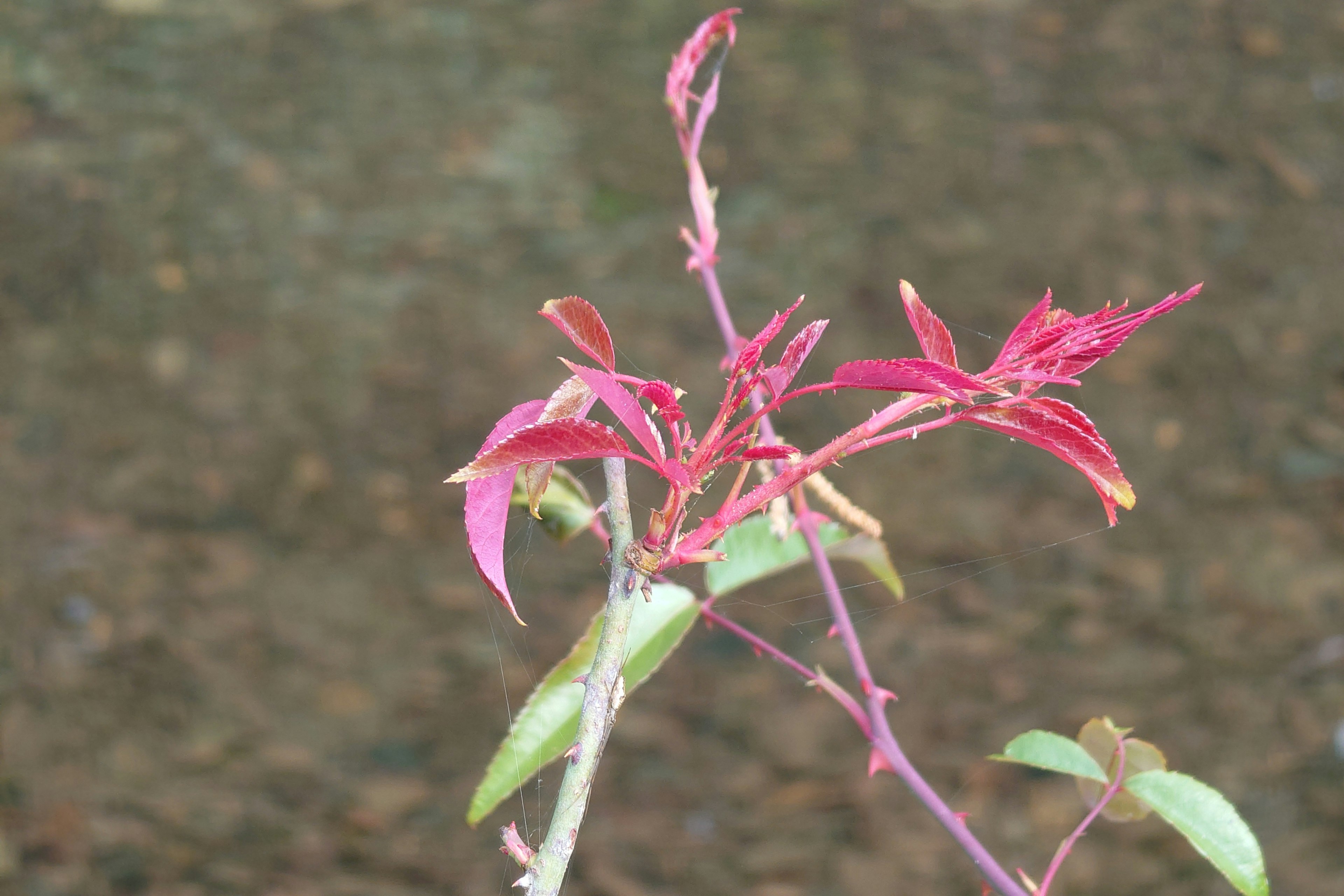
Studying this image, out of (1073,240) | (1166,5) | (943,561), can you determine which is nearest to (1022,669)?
(943,561)

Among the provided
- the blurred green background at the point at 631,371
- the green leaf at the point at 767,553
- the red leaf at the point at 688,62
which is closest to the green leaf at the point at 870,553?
the green leaf at the point at 767,553

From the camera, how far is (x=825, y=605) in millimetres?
1242

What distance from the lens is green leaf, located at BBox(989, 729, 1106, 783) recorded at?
365 millimetres

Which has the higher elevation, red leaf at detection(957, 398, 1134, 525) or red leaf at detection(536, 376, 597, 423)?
red leaf at detection(536, 376, 597, 423)

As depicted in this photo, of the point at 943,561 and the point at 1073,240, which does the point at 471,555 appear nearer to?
the point at 943,561

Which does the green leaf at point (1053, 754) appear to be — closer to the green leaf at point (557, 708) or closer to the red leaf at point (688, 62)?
the green leaf at point (557, 708)

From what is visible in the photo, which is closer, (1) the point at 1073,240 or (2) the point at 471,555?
(2) the point at 471,555

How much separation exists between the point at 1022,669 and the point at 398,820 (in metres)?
0.86

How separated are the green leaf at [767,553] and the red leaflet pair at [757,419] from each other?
25 centimetres

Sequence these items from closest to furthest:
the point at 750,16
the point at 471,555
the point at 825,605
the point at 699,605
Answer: the point at 471,555 < the point at 699,605 < the point at 825,605 < the point at 750,16

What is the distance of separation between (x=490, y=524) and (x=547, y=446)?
3cm

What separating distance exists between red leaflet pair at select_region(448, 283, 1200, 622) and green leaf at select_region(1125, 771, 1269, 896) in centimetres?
19

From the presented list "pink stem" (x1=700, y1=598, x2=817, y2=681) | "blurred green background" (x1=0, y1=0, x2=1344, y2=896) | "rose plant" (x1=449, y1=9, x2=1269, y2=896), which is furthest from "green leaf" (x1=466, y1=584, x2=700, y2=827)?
"blurred green background" (x1=0, y1=0, x2=1344, y2=896)

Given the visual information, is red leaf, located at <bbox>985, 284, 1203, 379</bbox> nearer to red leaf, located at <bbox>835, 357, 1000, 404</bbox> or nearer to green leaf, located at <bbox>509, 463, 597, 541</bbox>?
red leaf, located at <bbox>835, 357, 1000, 404</bbox>
